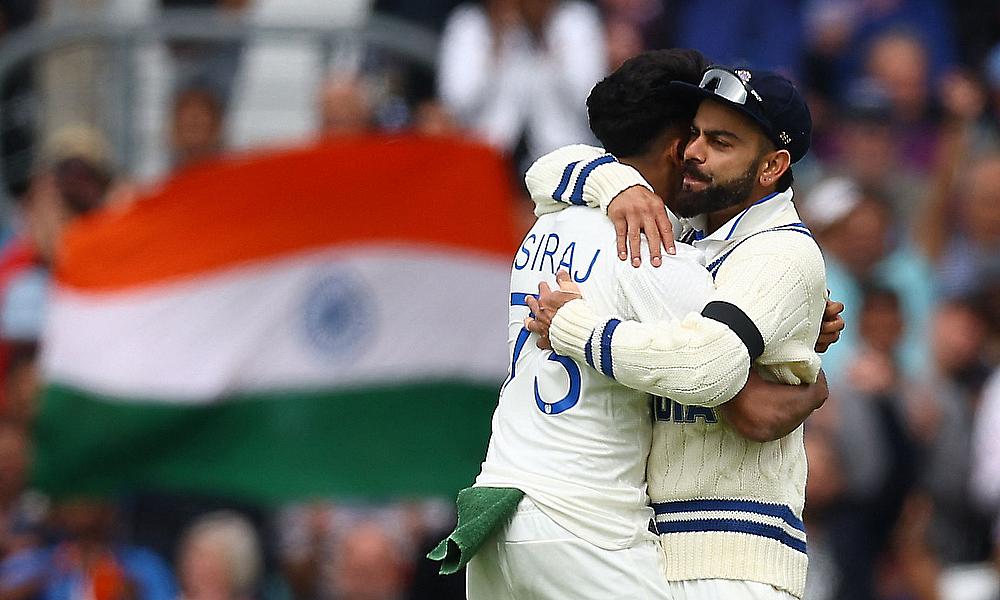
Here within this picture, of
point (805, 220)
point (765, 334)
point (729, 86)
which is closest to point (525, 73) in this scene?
point (805, 220)

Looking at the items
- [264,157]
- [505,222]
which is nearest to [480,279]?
[505,222]

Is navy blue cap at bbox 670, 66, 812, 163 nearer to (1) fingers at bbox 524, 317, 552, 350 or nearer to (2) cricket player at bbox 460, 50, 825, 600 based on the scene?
(2) cricket player at bbox 460, 50, 825, 600

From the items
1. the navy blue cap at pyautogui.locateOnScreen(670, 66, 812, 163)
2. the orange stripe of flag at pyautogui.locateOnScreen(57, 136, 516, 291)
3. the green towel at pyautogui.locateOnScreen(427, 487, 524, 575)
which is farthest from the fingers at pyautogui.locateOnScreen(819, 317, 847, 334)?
the orange stripe of flag at pyautogui.locateOnScreen(57, 136, 516, 291)

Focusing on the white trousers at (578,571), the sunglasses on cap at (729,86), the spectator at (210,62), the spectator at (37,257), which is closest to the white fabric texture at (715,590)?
the white trousers at (578,571)

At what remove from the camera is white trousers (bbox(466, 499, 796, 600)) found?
17.0ft

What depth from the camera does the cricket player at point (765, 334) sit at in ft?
17.1

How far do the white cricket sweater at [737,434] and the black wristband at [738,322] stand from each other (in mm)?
18

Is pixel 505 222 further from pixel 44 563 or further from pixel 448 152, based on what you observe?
pixel 44 563

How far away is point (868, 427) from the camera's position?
934 cm

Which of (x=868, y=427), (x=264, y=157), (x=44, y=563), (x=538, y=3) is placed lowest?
(x=44, y=563)

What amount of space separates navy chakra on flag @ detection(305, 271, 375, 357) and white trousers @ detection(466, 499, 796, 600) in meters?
5.08

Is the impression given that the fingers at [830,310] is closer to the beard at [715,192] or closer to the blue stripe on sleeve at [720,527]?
the beard at [715,192]

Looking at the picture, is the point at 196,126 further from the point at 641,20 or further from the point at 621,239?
the point at 621,239

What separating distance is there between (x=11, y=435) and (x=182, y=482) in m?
0.87
